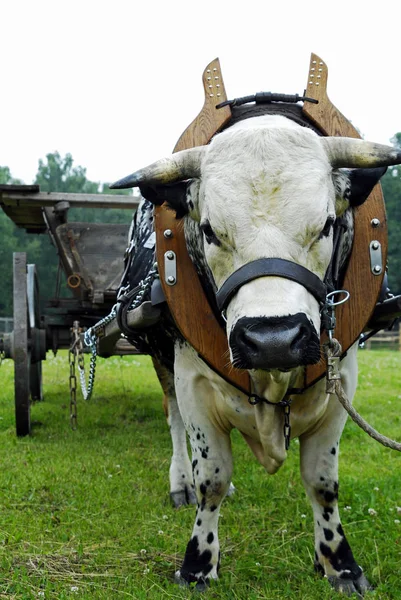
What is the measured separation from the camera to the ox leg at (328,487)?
3.07 meters

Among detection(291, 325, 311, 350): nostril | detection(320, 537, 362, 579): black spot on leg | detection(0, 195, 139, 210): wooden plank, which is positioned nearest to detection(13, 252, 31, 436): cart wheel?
detection(0, 195, 139, 210): wooden plank

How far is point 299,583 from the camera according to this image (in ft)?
10.1

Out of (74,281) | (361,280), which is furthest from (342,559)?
(74,281)

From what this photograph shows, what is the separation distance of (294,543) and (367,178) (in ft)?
6.03

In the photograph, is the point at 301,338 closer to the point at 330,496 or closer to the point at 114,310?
the point at 330,496

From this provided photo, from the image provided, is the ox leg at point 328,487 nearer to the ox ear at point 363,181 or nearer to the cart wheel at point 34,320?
the ox ear at point 363,181

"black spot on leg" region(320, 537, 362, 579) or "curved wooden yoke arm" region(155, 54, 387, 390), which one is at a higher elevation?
"curved wooden yoke arm" region(155, 54, 387, 390)

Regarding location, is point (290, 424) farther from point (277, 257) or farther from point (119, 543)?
point (119, 543)

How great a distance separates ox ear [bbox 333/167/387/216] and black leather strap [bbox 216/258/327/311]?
439mm

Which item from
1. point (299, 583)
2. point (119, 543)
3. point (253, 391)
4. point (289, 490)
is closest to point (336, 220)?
point (253, 391)

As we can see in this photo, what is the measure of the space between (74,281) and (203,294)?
3.68 meters

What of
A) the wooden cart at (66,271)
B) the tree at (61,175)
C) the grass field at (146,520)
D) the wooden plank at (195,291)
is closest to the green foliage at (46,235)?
the tree at (61,175)

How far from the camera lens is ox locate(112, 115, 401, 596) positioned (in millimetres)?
2312

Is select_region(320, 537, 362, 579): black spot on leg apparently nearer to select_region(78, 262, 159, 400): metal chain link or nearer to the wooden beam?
select_region(78, 262, 159, 400): metal chain link
